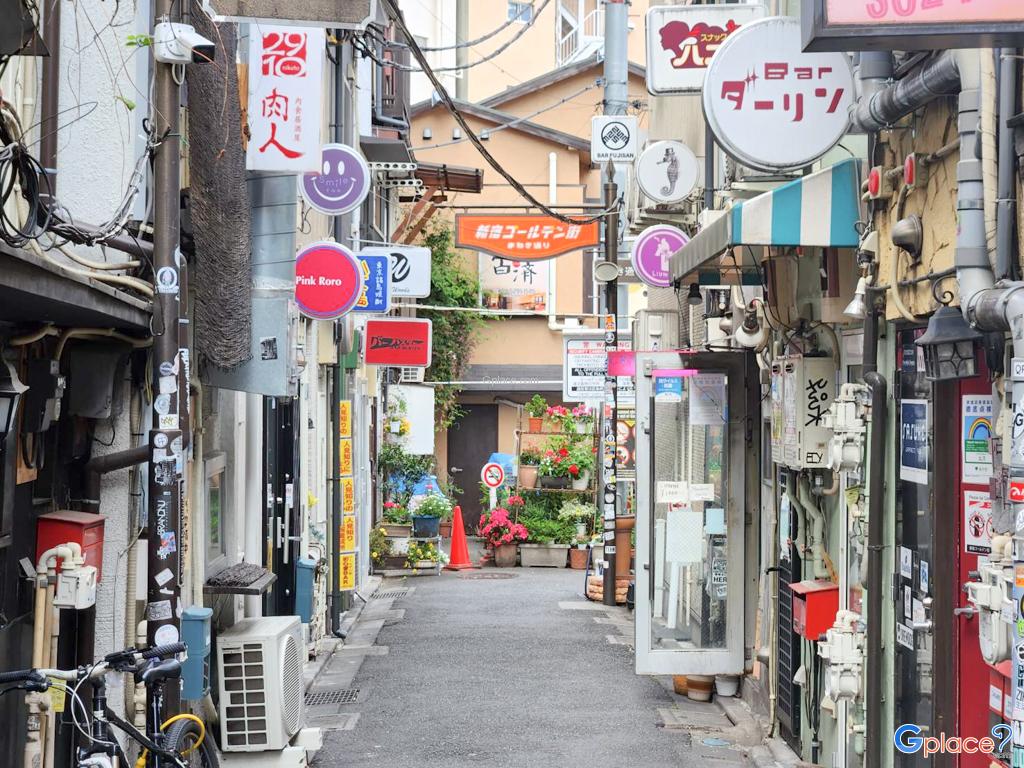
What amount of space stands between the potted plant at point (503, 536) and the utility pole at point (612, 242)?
16.7 ft

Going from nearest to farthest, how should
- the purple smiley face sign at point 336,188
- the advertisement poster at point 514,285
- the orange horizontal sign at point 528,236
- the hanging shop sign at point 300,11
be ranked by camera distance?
the hanging shop sign at point 300,11 < the purple smiley face sign at point 336,188 < the orange horizontal sign at point 528,236 < the advertisement poster at point 514,285

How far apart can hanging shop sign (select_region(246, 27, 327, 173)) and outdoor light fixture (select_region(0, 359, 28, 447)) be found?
4.06 meters

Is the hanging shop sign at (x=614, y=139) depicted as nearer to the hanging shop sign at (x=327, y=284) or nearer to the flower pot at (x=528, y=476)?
the hanging shop sign at (x=327, y=284)

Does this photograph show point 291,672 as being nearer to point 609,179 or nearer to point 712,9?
point 712,9

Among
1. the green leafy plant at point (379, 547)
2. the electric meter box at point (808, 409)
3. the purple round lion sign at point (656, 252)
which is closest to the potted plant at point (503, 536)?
the green leafy plant at point (379, 547)

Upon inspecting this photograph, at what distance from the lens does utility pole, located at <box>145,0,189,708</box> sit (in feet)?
22.8

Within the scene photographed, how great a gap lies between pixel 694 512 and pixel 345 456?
24.0ft

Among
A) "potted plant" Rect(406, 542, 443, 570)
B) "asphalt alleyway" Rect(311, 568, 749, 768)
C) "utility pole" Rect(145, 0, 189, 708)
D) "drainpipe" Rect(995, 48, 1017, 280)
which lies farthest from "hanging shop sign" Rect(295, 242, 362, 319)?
"potted plant" Rect(406, 542, 443, 570)

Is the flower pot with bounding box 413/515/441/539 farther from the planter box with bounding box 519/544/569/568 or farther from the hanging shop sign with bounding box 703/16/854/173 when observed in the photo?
the hanging shop sign with bounding box 703/16/854/173

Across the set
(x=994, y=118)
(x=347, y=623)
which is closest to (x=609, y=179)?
(x=347, y=623)

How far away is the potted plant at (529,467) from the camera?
27.5m

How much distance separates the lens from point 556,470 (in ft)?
88.0

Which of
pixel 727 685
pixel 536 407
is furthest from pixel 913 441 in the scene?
pixel 536 407

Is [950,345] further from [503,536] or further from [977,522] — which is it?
[503,536]
